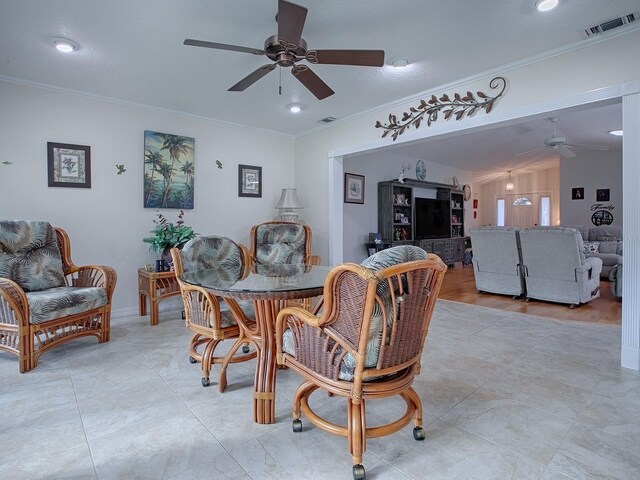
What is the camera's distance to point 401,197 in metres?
6.77

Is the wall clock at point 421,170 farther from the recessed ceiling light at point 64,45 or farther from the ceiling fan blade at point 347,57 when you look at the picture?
the recessed ceiling light at point 64,45

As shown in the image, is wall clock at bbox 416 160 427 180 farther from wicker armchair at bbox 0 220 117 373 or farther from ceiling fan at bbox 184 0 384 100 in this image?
wicker armchair at bbox 0 220 117 373

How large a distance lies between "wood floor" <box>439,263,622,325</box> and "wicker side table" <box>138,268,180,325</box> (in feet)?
11.7

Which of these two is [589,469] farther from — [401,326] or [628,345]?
[628,345]

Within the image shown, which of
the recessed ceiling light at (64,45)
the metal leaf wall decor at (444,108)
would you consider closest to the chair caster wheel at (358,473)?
the metal leaf wall decor at (444,108)

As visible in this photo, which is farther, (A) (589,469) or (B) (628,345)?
(B) (628,345)

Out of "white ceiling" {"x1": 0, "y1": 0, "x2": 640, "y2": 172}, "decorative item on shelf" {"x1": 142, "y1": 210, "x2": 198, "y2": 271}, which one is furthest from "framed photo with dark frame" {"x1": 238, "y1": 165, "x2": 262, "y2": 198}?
"decorative item on shelf" {"x1": 142, "y1": 210, "x2": 198, "y2": 271}

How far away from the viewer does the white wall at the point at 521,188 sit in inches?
380

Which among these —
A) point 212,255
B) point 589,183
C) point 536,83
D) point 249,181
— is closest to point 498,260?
point 536,83

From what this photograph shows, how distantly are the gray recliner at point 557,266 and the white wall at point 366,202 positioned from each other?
8.16 ft

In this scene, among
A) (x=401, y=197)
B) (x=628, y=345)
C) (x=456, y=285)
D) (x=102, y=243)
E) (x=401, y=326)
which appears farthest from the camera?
(x=401, y=197)

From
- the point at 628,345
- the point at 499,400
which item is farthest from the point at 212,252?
the point at 628,345

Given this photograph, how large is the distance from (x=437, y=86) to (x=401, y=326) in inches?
112

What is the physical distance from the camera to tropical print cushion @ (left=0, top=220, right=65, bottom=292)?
291 cm
